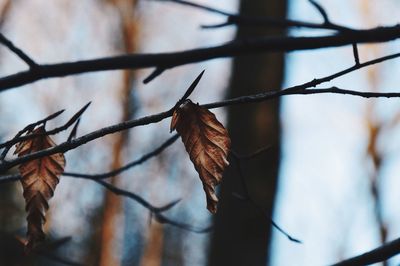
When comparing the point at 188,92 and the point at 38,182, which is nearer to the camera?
the point at 188,92

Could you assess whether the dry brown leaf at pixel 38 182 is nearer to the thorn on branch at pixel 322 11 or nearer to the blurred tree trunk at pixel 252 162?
the thorn on branch at pixel 322 11

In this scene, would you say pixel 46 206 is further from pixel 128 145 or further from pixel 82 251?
pixel 82 251

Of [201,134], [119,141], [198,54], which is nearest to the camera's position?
[198,54]

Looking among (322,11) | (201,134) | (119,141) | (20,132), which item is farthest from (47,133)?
(119,141)

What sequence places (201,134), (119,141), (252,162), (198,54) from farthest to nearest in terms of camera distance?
1. (119,141)
2. (252,162)
3. (201,134)
4. (198,54)

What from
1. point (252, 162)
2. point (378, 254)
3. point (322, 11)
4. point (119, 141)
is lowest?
point (378, 254)

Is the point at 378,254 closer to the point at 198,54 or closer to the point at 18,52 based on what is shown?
the point at 198,54

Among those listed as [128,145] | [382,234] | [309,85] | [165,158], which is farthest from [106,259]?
[309,85]
